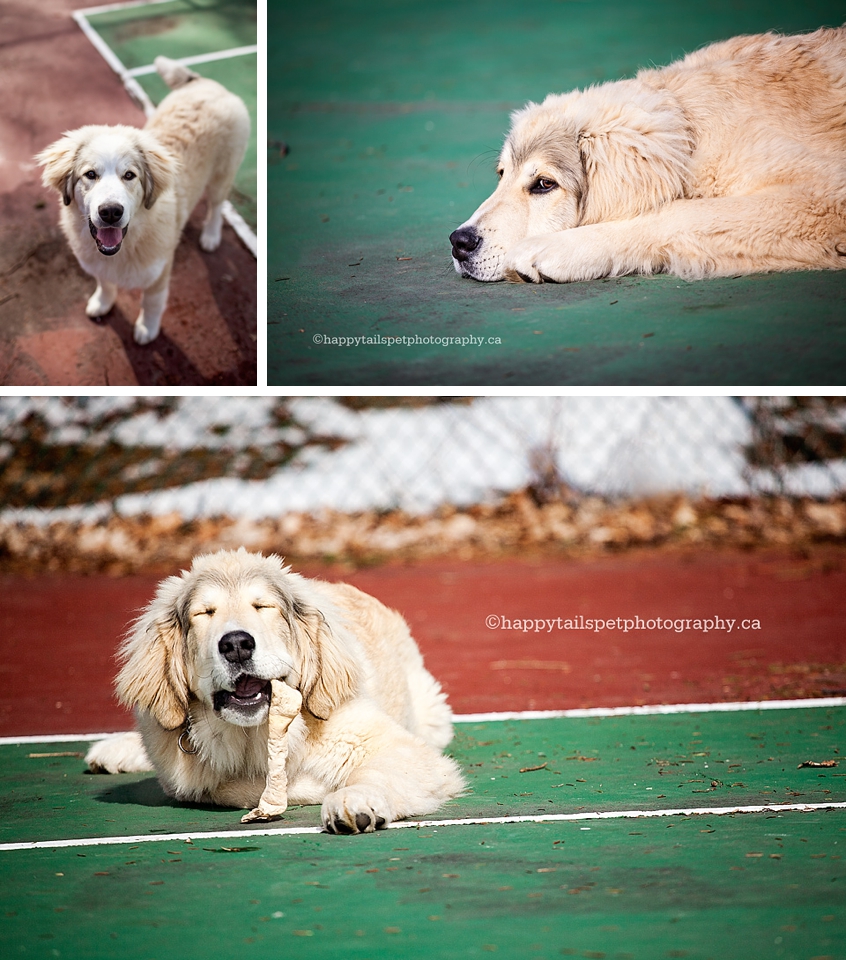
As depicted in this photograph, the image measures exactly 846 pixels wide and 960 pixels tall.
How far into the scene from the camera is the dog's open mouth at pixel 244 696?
2867mm

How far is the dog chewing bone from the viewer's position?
2.84 metres

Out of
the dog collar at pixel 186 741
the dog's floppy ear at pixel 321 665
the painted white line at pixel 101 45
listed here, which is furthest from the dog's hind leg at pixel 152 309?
the dog collar at pixel 186 741

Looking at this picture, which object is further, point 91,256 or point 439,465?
point 439,465

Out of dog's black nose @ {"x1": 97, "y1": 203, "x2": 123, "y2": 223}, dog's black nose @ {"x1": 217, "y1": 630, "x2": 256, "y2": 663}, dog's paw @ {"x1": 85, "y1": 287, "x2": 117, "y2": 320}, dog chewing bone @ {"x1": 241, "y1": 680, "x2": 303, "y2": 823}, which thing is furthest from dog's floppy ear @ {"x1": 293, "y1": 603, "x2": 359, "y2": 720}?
dog's paw @ {"x1": 85, "y1": 287, "x2": 117, "y2": 320}

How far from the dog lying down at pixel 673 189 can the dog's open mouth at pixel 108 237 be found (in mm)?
1449

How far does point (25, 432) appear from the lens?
7.73 metres

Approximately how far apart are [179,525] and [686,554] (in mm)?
3535

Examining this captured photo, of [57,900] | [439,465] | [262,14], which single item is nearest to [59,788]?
[57,900]

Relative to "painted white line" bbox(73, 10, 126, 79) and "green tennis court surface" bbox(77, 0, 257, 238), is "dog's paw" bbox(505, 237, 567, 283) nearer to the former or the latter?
"green tennis court surface" bbox(77, 0, 257, 238)

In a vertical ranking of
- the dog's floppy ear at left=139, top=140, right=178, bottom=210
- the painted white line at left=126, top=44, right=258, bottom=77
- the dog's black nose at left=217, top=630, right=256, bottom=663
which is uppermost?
the painted white line at left=126, top=44, right=258, bottom=77

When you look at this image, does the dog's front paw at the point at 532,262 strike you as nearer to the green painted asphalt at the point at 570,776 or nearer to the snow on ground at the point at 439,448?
the green painted asphalt at the point at 570,776

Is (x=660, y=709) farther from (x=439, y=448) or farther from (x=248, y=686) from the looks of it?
(x=439, y=448)

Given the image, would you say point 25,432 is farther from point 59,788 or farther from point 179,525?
point 59,788

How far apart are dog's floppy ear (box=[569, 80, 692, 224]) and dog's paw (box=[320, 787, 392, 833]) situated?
2.75 meters
